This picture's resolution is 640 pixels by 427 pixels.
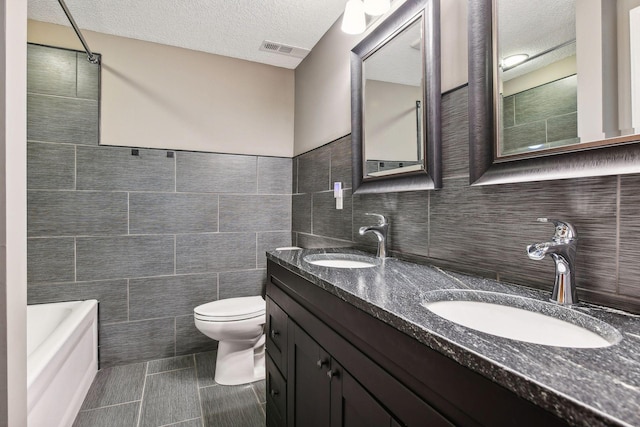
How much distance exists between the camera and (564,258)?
2.62 ft

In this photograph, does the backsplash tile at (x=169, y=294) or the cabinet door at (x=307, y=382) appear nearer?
the cabinet door at (x=307, y=382)

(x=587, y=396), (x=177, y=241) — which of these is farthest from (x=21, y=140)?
(x=177, y=241)

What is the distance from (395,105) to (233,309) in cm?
174

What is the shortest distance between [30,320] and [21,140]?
76.3 inches

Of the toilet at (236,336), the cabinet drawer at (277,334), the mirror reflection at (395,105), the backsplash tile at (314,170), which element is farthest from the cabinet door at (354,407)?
the backsplash tile at (314,170)

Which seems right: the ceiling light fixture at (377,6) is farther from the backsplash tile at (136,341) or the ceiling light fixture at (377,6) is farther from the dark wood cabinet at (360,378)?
the backsplash tile at (136,341)

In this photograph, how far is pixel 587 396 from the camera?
1.30 ft

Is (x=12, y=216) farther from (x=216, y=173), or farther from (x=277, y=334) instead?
(x=216, y=173)

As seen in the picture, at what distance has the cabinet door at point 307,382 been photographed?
1047 millimetres

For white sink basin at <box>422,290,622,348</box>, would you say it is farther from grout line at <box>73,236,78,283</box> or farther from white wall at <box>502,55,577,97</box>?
grout line at <box>73,236,78,283</box>

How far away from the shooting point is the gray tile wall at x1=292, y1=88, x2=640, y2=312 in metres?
0.77

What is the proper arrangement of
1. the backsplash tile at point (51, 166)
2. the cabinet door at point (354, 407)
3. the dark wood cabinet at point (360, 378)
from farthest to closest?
1. the backsplash tile at point (51, 166)
2. the cabinet door at point (354, 407)
3. the dark wood cabinet at point (360, 378)

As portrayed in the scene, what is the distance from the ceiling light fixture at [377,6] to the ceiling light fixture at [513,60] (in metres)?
0.74

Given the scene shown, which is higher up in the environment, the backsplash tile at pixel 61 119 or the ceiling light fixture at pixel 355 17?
the ceiling light fixture at pixel 355 17
